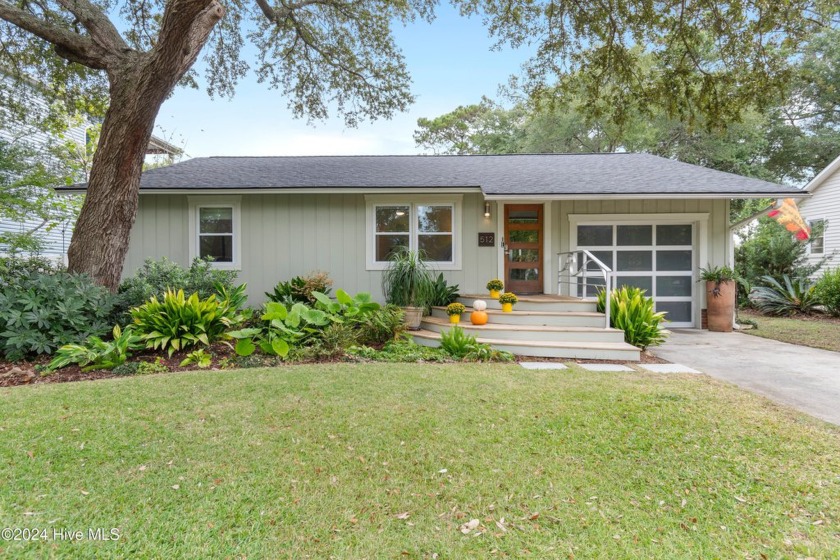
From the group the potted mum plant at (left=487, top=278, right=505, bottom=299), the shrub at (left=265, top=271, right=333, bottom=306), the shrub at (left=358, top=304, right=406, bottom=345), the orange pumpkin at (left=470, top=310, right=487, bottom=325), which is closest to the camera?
the shrub at (left=358, top=304, right=406, bottom=345)

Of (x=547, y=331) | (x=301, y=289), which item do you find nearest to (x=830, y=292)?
(x=547, y=331)

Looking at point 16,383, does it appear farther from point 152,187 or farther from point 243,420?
point 152,187

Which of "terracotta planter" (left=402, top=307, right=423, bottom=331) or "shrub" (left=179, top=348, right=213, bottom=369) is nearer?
"shrub" (left=179, top=348, right=213, bottom=369)

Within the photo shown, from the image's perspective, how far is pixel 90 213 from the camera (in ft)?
18.7

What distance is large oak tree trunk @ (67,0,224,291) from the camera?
17.9ft

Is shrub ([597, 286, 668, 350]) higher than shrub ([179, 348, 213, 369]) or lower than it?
higher

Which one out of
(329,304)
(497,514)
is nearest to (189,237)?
(329,304)

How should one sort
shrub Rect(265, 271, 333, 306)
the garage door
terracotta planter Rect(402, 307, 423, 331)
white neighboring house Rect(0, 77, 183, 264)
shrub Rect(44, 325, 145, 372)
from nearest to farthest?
1. shrub Rect(44, 325, 145, 372)
2. terracotta planter Rect(402, 307, 423, 331)
3. shrub Rect(265, 271, 333, 306)
4. the garage door
5. white neighboring house Rect(0, 77, 183, 264)

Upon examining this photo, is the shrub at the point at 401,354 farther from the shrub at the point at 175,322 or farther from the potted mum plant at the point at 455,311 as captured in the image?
the shrub at the point at 175,322

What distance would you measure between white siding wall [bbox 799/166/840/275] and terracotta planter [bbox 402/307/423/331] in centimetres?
1377

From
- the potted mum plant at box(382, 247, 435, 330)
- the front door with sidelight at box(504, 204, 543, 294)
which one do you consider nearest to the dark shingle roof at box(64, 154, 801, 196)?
the front door with sidelight at box(504, 204, 543, 294)

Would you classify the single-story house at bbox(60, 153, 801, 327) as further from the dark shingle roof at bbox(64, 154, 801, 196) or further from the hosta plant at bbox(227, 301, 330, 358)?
the hosta plant at bbox(227, 301, 330, 358)

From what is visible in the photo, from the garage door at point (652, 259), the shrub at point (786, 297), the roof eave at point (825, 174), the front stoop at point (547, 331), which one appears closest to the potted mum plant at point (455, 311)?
the front stoop at point (547, 331)

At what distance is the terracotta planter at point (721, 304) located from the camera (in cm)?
733
